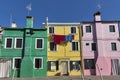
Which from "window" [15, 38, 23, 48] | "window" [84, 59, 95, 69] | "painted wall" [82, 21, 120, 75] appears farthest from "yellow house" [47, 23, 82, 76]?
"window" [15, 38, 23, 48]

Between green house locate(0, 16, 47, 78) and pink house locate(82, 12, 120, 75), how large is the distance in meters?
6.95

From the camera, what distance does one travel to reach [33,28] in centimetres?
3522

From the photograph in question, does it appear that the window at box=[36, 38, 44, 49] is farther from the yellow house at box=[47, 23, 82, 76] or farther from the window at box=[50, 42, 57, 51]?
the window at box=[50, 42, 57, 51]

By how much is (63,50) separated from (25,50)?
619 centimetres

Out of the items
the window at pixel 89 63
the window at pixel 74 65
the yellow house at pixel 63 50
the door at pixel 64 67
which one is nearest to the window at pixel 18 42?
the yellow house at pixel 63 50

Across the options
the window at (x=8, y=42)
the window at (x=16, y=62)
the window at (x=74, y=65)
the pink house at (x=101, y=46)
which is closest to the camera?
the window at (x=16, y=62)

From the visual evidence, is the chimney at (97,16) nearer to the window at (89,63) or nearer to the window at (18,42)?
the window at (89,63)

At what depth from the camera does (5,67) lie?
31562 mm

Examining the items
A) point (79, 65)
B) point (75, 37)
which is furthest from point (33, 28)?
point (79, 65)

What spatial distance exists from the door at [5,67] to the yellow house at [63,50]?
6245 mm

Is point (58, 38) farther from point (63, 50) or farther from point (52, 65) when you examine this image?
point (52, 65)

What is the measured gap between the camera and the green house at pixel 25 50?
3312 cm

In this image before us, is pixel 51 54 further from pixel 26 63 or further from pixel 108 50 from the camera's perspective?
pixel 108 50

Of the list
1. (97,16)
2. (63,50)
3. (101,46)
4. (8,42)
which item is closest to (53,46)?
(63,50)
